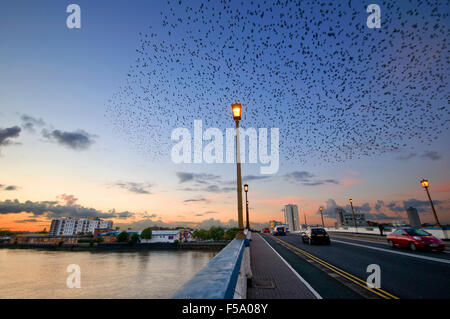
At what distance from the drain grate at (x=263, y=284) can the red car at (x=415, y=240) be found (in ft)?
39.7

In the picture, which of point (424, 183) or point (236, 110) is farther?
point (424, 183)

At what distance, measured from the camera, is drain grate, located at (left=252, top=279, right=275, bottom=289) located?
25.0ft

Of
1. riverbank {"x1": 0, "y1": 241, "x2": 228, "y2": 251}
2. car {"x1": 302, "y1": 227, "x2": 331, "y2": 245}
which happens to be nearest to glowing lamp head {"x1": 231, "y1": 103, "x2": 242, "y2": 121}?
car {"x1": 302, "y1": 227, "x2": 331, "y2": 245}

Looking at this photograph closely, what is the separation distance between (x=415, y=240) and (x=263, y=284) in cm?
1268

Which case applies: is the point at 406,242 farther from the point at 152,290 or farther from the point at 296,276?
the point at 152,290

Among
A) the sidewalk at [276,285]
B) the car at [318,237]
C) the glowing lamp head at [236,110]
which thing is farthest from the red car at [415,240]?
the glowing lamp head at [236,110]

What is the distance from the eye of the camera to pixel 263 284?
7.93 m

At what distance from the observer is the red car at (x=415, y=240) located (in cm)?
1324

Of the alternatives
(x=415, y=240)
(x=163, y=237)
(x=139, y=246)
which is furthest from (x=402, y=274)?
(x=163, y=237)

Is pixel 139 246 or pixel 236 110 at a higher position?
pixel 236 110

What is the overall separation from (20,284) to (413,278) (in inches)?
3669

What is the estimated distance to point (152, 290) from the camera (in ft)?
165
